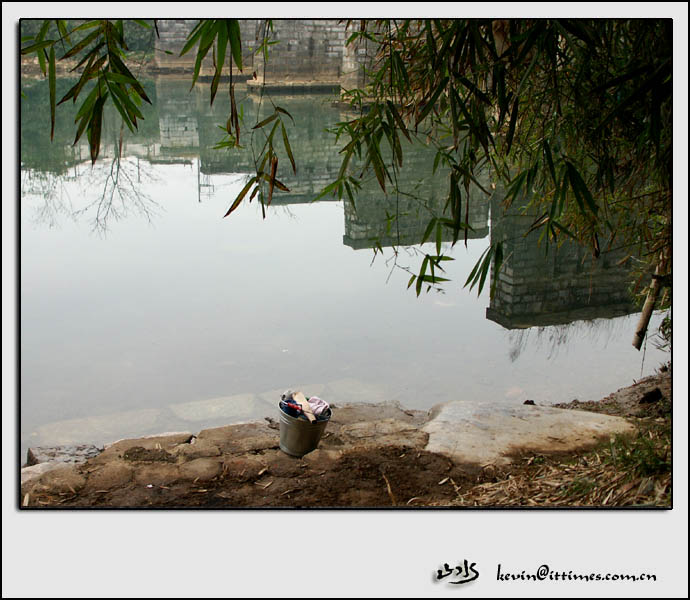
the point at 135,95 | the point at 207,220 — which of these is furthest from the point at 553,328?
the point at 207,220

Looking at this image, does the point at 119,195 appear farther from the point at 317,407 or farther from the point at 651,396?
the point at 651,396

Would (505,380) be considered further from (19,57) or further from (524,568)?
(19,57)

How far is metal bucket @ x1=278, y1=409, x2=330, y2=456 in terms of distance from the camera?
2.50 metres

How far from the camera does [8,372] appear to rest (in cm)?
173

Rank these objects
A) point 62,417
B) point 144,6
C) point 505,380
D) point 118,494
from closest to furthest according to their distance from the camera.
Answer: point 144,6, point 118,494, point 62,417, point 505,380

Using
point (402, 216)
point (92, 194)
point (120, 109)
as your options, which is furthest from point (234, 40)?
point (92, 194)

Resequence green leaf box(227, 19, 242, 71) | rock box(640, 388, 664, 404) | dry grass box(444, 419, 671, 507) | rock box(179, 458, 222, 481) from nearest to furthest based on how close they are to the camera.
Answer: green leaf box(227, 19, 242, 71) < dry grass box(444, 419, 671, 507) < rock box(179, 458, 222, 481) < rock box(640, 388, 664, 404)

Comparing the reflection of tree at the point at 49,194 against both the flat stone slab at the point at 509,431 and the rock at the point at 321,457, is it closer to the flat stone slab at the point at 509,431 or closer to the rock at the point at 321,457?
the rock at the point at 321,457

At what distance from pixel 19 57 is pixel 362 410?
6.29 ft

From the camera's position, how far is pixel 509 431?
2.61 meters

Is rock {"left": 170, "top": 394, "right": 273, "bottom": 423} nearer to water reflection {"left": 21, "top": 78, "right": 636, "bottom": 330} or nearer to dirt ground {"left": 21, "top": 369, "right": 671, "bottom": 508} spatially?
dirt ground {"left": 21, "top": 369, "right": 671, "bottom": 508}
